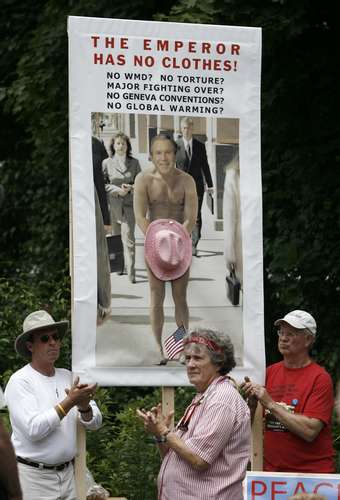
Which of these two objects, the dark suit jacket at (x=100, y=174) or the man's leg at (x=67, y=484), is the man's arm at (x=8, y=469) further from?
the dark suit jacket at (x=100, y=174)

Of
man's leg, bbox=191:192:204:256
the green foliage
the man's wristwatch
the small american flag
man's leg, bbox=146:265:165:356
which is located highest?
man's leg, bbox=191:192:204:256

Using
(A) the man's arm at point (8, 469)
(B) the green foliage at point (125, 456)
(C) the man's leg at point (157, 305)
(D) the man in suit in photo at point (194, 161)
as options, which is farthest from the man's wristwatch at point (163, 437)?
(B) the green foliage at point (125, 456)

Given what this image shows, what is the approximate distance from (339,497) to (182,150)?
228 cm

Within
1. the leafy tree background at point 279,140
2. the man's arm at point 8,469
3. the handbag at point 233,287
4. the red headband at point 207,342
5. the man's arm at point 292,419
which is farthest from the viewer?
the leafy tree background at point 279,140

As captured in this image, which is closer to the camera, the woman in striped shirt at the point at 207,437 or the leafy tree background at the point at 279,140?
the woman in striped shirt at the point at 207,437

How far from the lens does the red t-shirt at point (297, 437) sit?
25.2ft

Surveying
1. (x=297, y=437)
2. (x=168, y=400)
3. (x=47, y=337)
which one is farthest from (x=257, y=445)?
(x=47, y=337)

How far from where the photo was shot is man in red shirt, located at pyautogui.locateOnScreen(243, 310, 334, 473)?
760cm

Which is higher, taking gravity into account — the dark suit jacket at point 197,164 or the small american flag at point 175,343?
the dark suit jacket at point 197,164

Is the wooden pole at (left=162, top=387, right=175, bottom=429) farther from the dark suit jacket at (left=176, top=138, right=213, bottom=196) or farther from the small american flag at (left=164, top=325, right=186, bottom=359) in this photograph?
the dark suit jacket at (left=176, top=138, right=213, bottom=196)

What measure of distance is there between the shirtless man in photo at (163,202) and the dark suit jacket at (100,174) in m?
0.18

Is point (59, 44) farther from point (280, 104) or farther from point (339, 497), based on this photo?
point (339, 497)

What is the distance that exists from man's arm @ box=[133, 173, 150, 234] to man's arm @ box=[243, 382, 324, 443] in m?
1.11

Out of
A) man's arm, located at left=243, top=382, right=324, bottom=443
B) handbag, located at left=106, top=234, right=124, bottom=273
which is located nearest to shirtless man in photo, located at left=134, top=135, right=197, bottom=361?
handbag, located at left=106, top=234, right=124, bottom=273
